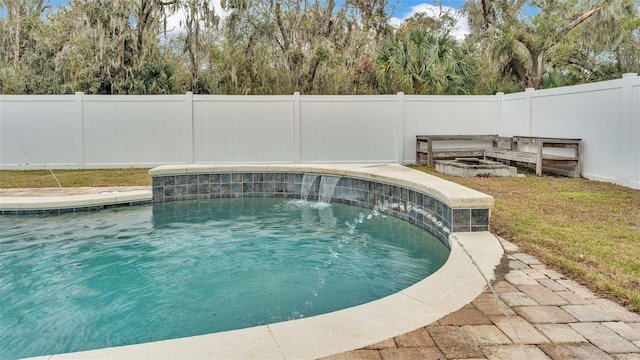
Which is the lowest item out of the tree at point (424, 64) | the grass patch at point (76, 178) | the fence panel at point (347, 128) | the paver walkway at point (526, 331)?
the paver walkway at point (526, 331)

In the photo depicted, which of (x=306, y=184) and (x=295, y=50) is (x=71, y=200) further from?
(x=295, y=50)

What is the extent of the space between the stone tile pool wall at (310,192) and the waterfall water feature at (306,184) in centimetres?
4

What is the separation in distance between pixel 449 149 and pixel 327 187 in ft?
14.8

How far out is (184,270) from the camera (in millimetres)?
3568

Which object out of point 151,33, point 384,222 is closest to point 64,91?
point 151,33

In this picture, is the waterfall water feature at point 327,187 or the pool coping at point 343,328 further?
the waterfall water feature at point 327,187

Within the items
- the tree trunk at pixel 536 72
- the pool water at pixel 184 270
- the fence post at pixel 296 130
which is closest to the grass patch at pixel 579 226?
the pool water at pixel 184 270

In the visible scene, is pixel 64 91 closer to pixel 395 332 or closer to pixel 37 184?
pixel 37 184

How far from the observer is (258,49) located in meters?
12.4

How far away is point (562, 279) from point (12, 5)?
16.5 metres

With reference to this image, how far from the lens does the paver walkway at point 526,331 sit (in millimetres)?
1869

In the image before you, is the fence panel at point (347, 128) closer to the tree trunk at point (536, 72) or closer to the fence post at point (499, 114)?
the fence post at point (499, 114)

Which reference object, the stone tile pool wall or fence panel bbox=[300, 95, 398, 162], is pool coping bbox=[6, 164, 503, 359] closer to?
the stone tile pool wall

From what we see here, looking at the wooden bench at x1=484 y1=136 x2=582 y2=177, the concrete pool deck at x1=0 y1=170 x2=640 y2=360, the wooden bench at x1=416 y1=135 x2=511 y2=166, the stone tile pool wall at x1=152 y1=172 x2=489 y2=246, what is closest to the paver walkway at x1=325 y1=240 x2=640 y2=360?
the concrete pool deck at x1=0 y1=170 x2=640 y2=360
